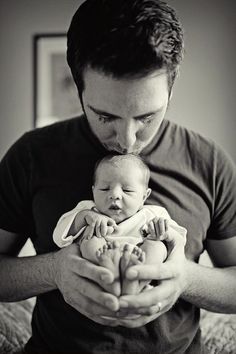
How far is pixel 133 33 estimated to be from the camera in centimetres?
79

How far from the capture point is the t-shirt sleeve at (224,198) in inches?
38.8

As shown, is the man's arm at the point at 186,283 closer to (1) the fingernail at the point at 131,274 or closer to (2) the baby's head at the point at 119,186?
(1) the fingernail at the point at 131,274

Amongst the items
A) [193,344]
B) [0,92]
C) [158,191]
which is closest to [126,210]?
[158,191]

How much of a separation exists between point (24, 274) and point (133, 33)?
52 centimetres

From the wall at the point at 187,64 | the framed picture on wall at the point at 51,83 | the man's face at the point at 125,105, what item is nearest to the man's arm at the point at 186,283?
the man's face at the point at 125,105

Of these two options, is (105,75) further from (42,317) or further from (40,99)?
(40,99)

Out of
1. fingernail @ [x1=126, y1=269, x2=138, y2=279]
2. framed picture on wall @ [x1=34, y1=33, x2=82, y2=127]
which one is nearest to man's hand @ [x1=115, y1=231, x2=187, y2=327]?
fingernail @ [x1=126, y1=269, x2=138, y2=279]

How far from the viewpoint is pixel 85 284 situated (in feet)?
2.69

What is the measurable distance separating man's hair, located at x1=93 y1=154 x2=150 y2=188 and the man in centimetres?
1

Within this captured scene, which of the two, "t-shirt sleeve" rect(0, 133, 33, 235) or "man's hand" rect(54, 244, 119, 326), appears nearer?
"man's hand" rect(54, 244, 119, 326)

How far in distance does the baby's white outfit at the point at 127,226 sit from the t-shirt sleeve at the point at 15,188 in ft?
0.46

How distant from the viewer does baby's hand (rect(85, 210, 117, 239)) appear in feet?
2.72

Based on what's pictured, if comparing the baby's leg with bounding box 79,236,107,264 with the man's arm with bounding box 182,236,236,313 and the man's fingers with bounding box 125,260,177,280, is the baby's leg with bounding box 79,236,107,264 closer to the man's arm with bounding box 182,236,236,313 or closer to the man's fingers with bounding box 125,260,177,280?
the man's fingers with bounding box 125,260,177,280

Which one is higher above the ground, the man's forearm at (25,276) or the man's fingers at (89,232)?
the man's fingers at (89,232)
